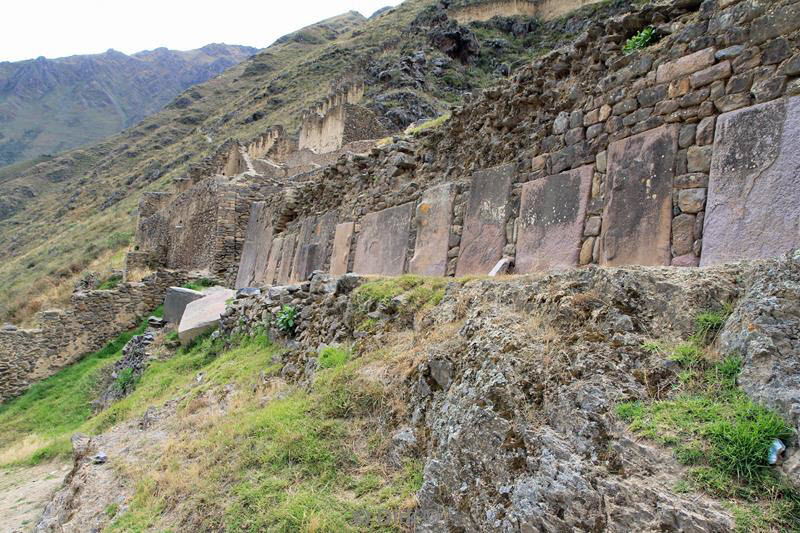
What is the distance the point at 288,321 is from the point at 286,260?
5554 mm

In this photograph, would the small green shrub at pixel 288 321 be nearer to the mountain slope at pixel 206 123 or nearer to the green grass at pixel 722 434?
the green grass at pixel 722 434

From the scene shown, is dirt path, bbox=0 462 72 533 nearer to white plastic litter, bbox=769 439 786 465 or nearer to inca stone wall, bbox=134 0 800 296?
inca stone wall, bbox=134 0 800 296

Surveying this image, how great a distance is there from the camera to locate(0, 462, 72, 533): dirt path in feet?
17.8

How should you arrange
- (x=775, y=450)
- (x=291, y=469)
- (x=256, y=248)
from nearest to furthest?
(x=775, y=450)
(x=291, y=469)
(x=256, y=248)

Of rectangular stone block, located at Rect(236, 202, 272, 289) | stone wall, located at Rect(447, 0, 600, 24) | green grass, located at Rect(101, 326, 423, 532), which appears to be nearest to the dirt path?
green grass, located at Rect(101, 326, 423, 532)

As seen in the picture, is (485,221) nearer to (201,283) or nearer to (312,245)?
(312,245)

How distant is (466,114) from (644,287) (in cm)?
486

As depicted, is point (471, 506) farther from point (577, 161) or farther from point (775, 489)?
point (577, 161)

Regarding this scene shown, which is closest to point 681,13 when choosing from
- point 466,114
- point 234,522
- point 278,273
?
point 466,114

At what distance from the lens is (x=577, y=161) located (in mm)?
4984

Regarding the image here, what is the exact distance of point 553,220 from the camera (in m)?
5.05

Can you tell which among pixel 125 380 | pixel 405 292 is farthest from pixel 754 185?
pixel 125 380

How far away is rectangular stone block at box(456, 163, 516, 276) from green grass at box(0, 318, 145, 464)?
6538 millimetres

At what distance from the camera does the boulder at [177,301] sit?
12383 millimetres
